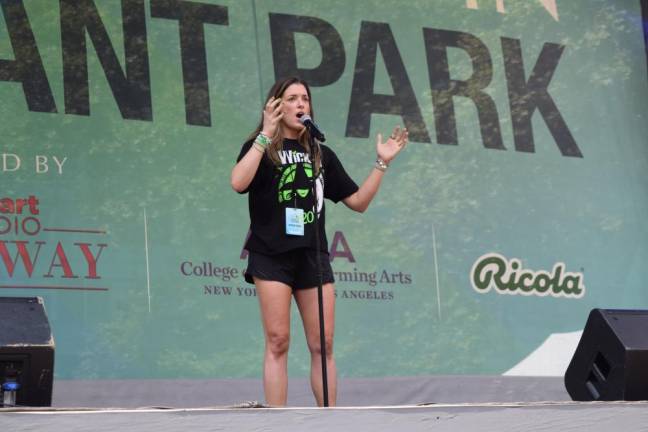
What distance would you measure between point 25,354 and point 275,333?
86 cm

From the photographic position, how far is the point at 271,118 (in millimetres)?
3637

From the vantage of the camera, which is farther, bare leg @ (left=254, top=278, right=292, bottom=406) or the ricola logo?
the ricola logo

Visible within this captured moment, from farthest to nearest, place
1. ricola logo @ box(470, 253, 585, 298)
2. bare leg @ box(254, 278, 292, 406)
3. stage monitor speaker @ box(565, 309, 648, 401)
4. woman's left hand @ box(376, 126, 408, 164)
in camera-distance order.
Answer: ricola logo @ box(470, 253, 585, 298) < woman's left hand @ box(376, 126, 408, 164) < bare leg @ box(254, 278, 292, 406) < stage monitor speaker @ box(565, 309, 648, 401)

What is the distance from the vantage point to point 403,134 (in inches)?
156

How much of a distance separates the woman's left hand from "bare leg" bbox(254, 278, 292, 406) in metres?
0.59

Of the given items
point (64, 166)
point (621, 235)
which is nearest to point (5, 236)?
point (64, 166)

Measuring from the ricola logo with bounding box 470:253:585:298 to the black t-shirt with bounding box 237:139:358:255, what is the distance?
2077mm

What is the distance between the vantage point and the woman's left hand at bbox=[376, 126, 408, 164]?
3.91 m

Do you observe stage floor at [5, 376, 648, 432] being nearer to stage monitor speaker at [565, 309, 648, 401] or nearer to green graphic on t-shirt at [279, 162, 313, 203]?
stage monitor speaker at [565, 309, 648, 401]

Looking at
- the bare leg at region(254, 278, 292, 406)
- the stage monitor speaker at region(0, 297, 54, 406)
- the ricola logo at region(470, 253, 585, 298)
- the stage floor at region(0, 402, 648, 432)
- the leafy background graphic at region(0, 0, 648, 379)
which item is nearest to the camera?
the stage floor at region(0, 402, 648, 432)

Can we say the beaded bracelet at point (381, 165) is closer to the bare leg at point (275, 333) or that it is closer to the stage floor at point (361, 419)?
the bare leg at point (275, 333)

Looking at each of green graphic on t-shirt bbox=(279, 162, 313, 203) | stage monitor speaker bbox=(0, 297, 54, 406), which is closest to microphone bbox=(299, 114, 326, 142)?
green graphic on t-shirt bbox=(279, 162, 313, 203)

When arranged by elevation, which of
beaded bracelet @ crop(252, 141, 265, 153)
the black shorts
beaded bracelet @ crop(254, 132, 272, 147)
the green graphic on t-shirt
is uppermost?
beaded bracelet @ crop(254, 132, 272, 147)

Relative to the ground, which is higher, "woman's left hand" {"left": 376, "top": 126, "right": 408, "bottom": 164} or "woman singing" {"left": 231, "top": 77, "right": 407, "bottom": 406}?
"woman's left hand" {"left": 376, "top": 126, "right": 408, "bottom": 164}
